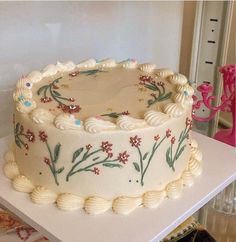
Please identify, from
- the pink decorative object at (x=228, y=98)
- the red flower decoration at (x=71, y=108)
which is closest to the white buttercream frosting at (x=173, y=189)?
the red flower decoration at (x=71, y=108)

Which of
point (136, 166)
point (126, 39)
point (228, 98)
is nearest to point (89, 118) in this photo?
point (136, 166)

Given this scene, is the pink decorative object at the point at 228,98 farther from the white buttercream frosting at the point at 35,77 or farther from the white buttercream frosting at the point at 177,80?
the white buttercream frosting at the point at 35,77

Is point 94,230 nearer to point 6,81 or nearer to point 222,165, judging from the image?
point 222,165

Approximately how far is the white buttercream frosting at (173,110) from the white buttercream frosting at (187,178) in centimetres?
13

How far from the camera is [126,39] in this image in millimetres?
1638

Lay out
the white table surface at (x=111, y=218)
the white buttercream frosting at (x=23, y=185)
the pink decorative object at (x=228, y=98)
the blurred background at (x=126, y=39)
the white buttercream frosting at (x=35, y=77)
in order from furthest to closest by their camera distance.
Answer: the blurred background at (x=126, y=39) < the pink decorative object at (x=228, y=98) < the white buttercream frosting at (x=35, y=77) < the white buttercream frosting at (x=23, y=185) < the white table surface at (x=111, y=218)

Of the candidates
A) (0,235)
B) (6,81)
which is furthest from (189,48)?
(0,235)

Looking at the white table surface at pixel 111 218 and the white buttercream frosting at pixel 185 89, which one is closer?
the white table surface at pixel 111 218

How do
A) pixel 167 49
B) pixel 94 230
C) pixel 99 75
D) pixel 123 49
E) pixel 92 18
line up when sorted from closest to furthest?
pixel 94 230
pixel 99 75
pixel 92 18
pixel 123 49
pixel 167 49

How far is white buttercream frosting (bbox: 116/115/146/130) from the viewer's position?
31.0 inches

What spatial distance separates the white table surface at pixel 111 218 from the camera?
2.50 ft

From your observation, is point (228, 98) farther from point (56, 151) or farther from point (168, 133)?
→ point (56, 151)

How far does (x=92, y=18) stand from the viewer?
4.88 ft

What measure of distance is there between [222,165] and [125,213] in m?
0.27
